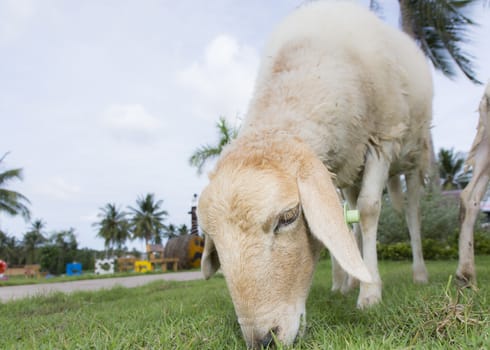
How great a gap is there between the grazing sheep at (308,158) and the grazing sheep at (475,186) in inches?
25.4

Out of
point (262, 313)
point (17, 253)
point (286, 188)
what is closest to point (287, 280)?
point (262, 313)

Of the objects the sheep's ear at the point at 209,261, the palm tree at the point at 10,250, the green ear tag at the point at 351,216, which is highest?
the palm tree at the point at 10,250

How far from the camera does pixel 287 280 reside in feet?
7.27

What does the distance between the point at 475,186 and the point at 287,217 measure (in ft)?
8.48

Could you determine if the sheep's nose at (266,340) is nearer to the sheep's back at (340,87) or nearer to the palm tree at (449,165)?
the sheep's back at (340,87)

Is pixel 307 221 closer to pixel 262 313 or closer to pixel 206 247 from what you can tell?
pixel 262 313

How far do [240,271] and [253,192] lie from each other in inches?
14.8

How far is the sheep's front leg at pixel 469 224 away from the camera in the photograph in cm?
370

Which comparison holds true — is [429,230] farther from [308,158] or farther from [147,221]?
[147,221]

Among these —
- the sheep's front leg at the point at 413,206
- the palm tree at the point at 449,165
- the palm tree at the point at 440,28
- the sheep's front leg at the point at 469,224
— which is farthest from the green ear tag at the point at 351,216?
the palm tree at the point at 449,165

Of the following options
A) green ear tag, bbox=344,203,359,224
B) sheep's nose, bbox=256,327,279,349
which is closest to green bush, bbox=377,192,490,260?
green ear tag, bbox=344,203,359,224

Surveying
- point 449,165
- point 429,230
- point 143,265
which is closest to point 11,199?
point 143,265

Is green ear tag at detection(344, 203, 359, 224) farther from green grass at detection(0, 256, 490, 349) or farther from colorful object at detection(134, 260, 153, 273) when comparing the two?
colorful object at detection(134, 260, 153, 273)

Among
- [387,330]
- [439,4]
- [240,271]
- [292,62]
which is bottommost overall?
[387,330]
